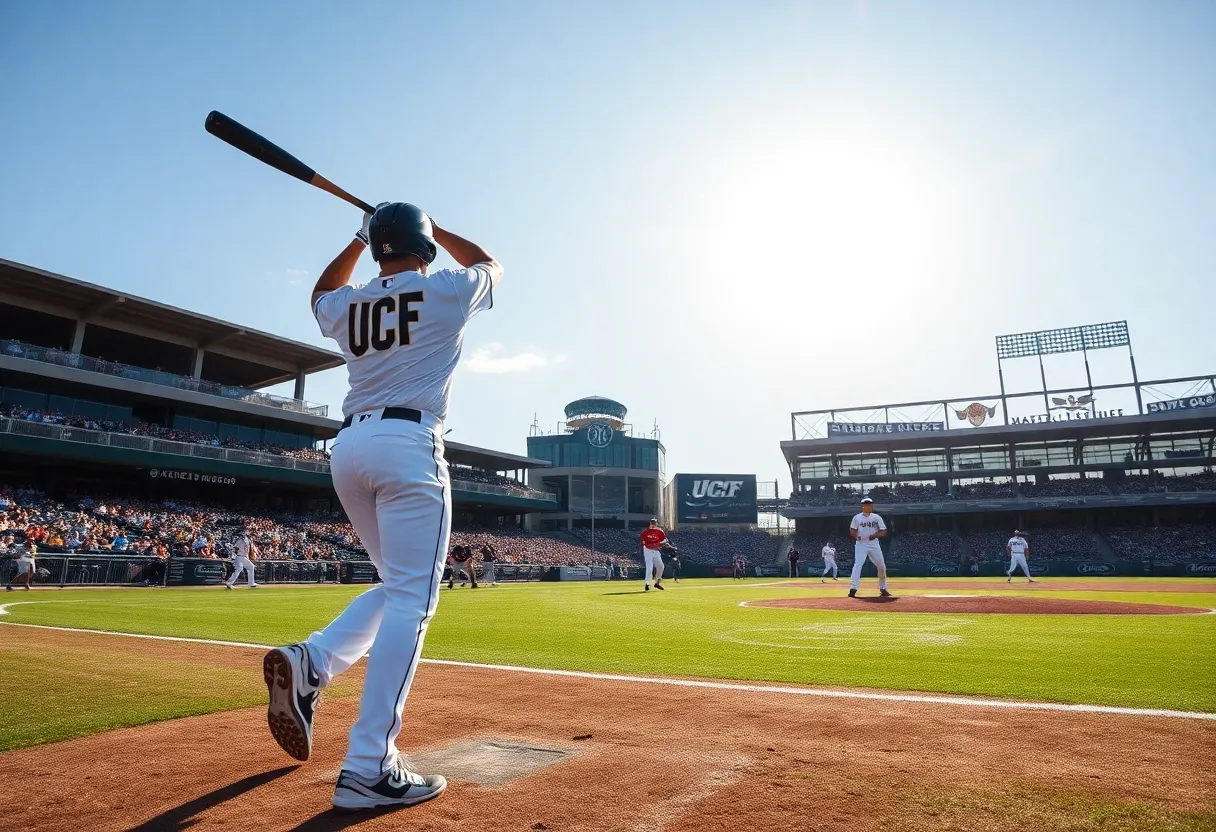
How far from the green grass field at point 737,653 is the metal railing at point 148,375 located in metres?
27.4

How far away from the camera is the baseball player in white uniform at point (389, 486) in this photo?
258cm

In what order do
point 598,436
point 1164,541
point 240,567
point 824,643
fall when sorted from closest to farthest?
point 824,643 < point 240,567 < point 1164,541 < point 598,436

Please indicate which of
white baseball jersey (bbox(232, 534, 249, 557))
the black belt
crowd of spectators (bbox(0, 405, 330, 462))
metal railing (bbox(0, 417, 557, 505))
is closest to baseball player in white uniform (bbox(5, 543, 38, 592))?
white baseball jersey (bbox(232, 534, 249, 557))

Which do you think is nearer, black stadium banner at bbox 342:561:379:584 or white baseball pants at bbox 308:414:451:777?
white baseball pants at bbox 308:414:451:777

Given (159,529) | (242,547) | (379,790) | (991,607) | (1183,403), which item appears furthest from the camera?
(1183,403)

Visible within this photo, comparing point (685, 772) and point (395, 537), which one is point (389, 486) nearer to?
point (395, 537)

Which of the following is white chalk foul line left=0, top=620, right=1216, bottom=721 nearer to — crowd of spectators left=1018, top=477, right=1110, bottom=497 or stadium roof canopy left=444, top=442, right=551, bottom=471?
stadium roof canopy left=444, top=442, right=551, bottom=471

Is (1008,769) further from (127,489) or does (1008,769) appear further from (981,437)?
(981,437)

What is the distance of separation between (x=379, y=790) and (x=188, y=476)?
122 feet

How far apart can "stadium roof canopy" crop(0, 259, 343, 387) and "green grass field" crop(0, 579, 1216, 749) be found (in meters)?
29.4

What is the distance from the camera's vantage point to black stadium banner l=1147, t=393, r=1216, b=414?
49.7m

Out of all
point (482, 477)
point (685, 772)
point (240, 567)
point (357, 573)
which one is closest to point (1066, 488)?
point (482, 477)

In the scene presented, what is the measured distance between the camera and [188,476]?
112ft

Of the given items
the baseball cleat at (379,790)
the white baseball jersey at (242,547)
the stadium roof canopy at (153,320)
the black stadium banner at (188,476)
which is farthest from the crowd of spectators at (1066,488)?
the baseball cleat at (379,790)
